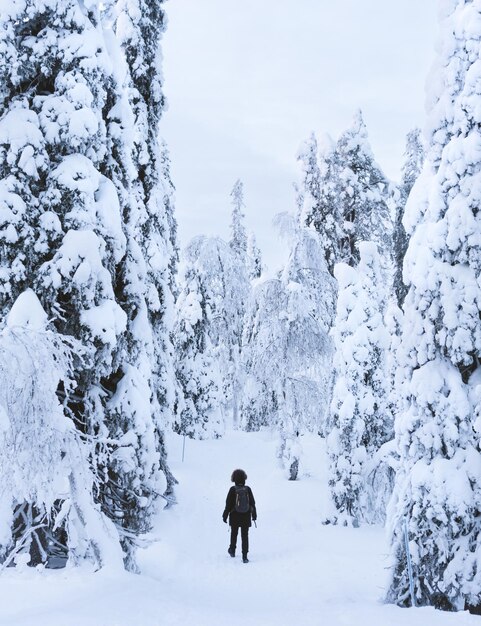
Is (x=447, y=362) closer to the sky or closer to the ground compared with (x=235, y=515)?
closer to the sky

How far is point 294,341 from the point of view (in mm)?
16812

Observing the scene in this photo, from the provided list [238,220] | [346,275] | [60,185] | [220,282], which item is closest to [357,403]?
[346,275]

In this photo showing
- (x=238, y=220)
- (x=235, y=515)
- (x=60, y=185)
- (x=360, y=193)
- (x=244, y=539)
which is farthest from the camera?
(x=238, y=220)

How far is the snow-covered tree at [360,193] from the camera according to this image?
2133 centimetres

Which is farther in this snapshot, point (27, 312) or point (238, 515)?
point (238, 515)

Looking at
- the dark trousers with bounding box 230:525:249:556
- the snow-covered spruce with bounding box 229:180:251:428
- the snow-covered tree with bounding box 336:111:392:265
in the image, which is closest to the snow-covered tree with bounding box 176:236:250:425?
the snow-covered spruce with bounding box 229:180:251:428

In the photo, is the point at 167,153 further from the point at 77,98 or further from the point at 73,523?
the point at 73,523

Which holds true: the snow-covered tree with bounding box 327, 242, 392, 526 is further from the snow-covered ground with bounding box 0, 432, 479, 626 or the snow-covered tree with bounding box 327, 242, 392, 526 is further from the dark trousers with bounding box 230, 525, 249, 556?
the dark trousers with bounding box 230, 525, 249, 556

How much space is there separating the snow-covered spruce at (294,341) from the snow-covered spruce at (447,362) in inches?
354

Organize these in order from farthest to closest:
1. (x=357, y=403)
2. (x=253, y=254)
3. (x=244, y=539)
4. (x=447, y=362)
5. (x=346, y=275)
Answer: (x=253, y=254) < (x=346, y=275) < (x=357, y=403) < (x=244, y=539) < (x=447, y=362)

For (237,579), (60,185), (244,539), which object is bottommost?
(237,579)

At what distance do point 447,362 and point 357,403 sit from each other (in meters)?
6.72

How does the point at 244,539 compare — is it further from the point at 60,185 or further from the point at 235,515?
the point at 60,185

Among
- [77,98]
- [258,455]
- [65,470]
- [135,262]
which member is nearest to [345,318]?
[135,262]
